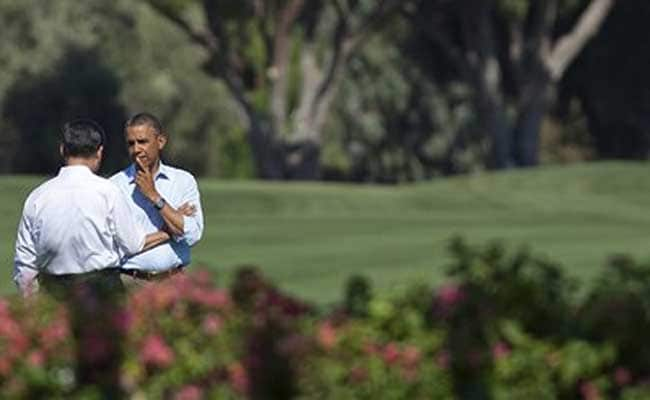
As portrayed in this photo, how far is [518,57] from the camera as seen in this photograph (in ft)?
172

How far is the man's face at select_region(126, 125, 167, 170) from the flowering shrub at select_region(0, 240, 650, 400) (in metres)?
3.63

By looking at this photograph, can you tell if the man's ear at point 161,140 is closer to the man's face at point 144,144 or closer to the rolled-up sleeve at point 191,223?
the man's face at point 144,144

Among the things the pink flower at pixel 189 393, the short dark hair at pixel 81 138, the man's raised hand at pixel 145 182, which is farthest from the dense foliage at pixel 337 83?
the pink flower at pixel 189 393

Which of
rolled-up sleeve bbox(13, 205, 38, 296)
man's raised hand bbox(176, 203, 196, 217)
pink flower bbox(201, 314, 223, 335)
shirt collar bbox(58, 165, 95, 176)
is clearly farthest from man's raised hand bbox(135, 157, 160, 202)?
pink flower bbox(201, 314, 223, 335)

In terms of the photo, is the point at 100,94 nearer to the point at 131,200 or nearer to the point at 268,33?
the point at 268,33

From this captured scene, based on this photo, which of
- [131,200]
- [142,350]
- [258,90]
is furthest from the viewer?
[258,90]

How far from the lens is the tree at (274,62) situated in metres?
46.5

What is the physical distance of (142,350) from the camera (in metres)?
5.95

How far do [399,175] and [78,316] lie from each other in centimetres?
5880

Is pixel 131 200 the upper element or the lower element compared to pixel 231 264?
upper

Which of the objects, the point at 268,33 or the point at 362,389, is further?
the point at 268,33

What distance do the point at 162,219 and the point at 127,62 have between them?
5693cm

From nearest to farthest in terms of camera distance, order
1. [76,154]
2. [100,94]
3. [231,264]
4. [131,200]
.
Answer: [76,154] < [131,200] < [231,264] < [100,94]

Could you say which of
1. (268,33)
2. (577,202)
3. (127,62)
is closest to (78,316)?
(577,202)
